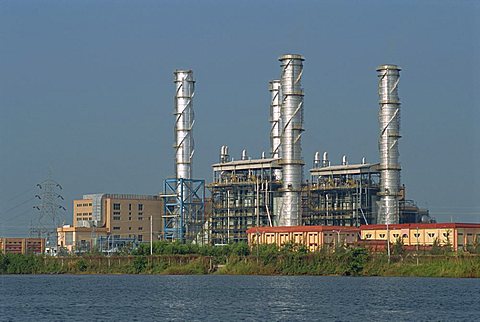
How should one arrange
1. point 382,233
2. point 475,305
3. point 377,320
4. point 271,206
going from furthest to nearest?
1. point 271,206
2. point 382,233
3. point 475,305
4. point 377,320

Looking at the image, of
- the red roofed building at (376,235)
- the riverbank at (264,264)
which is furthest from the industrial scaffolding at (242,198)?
the riverbank at (264,264)

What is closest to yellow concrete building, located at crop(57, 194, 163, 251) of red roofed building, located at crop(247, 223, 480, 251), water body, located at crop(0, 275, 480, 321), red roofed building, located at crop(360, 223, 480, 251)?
red roofed building, located at crop(247, 223, 480, 251)

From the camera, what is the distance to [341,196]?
13012 centimetres

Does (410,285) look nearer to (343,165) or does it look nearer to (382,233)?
(382,233)

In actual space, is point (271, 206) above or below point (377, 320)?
above

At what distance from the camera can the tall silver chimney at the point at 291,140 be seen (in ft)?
409

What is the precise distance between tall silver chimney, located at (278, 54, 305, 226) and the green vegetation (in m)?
12.0

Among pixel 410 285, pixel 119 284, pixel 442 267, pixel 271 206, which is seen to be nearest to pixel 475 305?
pixel 410 285

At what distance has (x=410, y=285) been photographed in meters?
87.1

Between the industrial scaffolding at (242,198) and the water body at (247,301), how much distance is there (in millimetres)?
34331

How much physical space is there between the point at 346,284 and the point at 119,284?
21448 millimetres

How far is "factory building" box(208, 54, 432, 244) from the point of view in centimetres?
12425

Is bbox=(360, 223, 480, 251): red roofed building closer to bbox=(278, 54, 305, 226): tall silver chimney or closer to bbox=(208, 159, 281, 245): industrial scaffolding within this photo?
bbox=(278, 54, 305, 226): tall silver chimney

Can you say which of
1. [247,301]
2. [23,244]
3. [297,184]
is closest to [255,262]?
[297,184]
